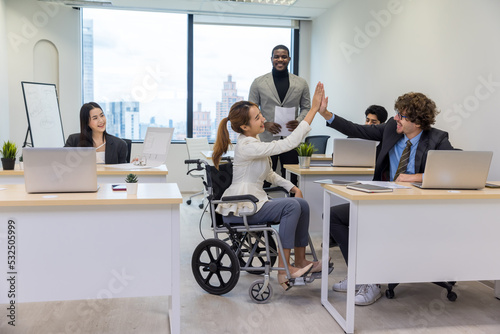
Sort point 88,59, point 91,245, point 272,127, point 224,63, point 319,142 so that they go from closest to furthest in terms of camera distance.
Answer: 1. point 91,245
2. point 272,127
3. point 319,142
4. point 88,59
5. point 224,63

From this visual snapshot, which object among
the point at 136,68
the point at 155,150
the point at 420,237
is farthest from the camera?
the point at 136,68

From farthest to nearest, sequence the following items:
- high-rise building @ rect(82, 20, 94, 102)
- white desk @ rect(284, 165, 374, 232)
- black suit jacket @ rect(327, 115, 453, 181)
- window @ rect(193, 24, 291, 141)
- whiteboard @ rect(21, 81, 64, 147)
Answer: window @ rect(193, 24, 291, 141), high-rise building @ rect(82, 20, 94, 102), whiteboard @ rect(21, 81, 64, 147), white desk @ rect(284, 165, 374, 232), black suit jacket @ rect(327, 115, 453, 181)

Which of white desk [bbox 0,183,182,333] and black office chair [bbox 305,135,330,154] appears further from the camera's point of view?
black office chair [bbox 305,135,330,154]

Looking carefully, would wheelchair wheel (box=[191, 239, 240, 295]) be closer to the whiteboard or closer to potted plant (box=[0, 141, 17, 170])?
potted plant (box=[0, 141, 17, 170])

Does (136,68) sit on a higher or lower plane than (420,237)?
higher

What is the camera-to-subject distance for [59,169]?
7.33ft

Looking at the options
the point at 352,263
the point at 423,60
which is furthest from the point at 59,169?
the point at 423,60

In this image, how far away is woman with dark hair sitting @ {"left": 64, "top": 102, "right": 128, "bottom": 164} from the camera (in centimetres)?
382

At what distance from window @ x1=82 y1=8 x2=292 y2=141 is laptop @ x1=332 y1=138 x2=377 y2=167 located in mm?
4141

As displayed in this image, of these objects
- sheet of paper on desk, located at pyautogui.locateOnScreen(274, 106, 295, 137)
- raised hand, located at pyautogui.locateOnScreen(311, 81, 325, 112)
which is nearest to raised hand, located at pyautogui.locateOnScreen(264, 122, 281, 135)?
sheet of paper on desk, located at pyautogui.locateOnScreen(274, 106, 295, 137)

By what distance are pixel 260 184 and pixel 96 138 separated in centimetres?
166

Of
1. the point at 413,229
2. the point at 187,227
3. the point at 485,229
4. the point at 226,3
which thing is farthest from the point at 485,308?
the point at 226,3

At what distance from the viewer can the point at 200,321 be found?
2.55 m

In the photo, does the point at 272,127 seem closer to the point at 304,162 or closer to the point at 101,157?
the point at 304,162
